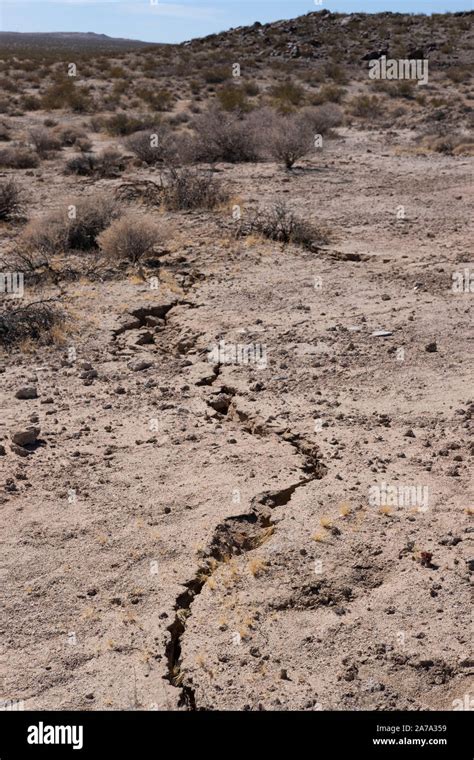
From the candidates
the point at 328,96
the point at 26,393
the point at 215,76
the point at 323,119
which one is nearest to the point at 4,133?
the point at 323,119

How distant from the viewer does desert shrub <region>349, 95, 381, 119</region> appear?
822 inches

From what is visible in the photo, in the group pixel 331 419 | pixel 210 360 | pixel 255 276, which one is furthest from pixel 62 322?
pixel 331 419

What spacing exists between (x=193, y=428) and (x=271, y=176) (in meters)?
8.49

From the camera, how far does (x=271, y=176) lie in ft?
43.0

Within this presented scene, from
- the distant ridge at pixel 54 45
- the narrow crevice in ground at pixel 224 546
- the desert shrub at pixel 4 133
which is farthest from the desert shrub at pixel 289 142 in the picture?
the distant ridge at pixel 54 45

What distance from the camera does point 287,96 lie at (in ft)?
77.7

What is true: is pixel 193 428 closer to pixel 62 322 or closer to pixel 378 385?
pixel 378 385

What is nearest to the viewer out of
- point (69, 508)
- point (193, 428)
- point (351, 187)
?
point (69, 508)

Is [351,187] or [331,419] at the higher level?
[351,187]

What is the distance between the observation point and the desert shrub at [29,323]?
6812 mm

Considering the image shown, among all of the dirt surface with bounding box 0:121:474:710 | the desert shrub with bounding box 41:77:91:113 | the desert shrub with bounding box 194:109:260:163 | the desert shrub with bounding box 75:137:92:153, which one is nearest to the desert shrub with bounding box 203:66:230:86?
the desert shrub with bounding box 41:77:91:113

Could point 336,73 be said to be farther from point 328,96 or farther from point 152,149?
point 152,149

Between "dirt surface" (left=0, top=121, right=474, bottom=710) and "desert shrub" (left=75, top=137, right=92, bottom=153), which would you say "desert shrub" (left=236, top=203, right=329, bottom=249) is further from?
"desert shrub" (left=75, top=137, right=92, bottom=153)

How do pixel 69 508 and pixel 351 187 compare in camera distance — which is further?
pixel 351 187
